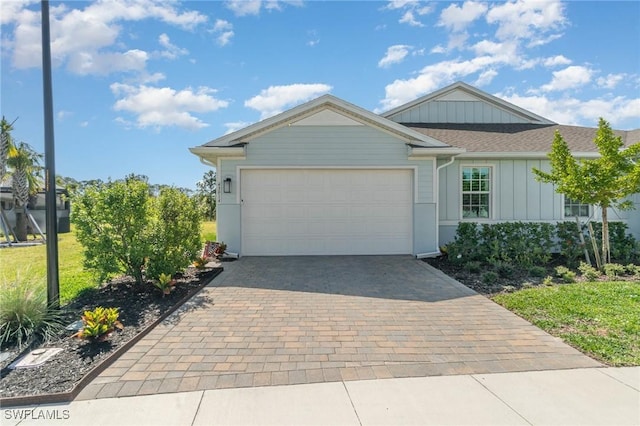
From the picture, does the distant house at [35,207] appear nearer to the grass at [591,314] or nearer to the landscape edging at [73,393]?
the landscape edging at [73,393]

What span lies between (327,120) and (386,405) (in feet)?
25.4

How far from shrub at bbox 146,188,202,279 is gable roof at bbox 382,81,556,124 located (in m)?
9.03

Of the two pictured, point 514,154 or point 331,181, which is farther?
point 514,154

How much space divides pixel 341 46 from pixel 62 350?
1053 centimetres

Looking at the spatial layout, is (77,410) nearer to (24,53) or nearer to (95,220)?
(95,220)

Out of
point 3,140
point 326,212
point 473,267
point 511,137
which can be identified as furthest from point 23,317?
point 511,137

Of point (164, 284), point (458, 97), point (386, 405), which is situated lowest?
point (386, 405)

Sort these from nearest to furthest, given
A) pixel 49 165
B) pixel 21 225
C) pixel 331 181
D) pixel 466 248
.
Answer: pixel 49 165 → pixel 466 248 → pixel 331 181 → pixel 21 225

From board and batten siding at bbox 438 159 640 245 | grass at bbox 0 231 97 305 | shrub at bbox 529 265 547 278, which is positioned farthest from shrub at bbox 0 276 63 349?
board and batten siding at bbox 438 159 640 245

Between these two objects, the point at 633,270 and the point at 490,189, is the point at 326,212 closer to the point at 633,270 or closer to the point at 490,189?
the point at 490,189

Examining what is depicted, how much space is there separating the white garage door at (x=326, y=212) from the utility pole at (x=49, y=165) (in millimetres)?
4976

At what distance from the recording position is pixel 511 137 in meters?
11.3

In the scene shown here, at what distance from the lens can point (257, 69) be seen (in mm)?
10508

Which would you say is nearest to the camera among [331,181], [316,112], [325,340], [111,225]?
[325,340]
